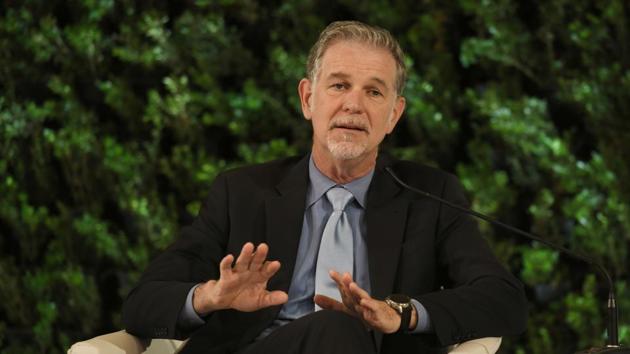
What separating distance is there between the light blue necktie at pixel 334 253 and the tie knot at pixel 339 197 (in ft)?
0.06

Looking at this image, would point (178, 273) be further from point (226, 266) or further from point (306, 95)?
point (306, 95)

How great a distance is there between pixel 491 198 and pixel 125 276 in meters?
1.35

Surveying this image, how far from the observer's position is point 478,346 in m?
2.26

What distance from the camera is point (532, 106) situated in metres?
3.57

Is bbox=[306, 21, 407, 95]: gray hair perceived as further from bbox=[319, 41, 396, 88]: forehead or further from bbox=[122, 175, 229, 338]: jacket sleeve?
bbox=[122, 175, 229, 338]: jacket sleeve

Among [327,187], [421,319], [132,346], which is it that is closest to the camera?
[421,319]

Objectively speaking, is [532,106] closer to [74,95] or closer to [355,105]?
[355,105]

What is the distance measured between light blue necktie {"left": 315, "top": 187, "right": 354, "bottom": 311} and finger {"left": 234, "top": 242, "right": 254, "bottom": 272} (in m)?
0.42

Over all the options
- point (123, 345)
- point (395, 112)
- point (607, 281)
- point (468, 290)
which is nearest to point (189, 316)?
point (123, 345)

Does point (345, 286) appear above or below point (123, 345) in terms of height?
above

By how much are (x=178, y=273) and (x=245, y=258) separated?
18.5 inches

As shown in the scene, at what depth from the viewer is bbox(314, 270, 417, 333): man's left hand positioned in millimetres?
2084

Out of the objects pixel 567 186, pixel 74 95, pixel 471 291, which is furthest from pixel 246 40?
pixel 471 291

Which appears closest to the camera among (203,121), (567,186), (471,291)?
(471,291)
